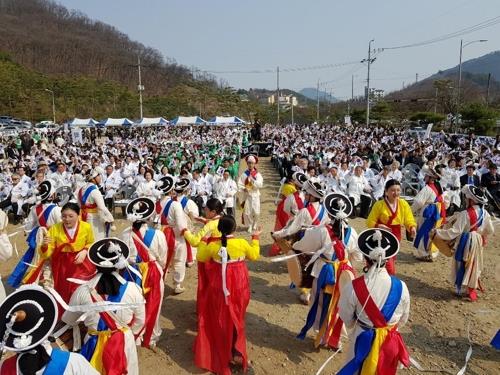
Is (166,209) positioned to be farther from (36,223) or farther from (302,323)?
(302,323)

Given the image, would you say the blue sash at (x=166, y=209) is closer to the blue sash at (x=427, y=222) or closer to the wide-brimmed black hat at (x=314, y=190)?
the wide-brimmed black hat at (x=314, y=190)

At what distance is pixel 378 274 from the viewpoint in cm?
348

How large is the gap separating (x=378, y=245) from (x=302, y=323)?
2.56 m

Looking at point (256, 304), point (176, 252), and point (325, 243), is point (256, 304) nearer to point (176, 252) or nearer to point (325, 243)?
point (176, 252)

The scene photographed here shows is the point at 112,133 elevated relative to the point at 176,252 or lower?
elevated

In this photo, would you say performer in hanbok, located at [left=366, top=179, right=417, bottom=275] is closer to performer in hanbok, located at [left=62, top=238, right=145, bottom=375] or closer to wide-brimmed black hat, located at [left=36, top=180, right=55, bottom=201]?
performer in hanbok, located at [left=62, top=238, right=145, bottom=375]

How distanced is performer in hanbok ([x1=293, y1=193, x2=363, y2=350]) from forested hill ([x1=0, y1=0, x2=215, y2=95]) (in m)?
63.4

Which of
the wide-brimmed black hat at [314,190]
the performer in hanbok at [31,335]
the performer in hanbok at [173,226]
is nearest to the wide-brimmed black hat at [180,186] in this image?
the performer in hanbok at [173,226]

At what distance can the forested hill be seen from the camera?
82438 mm

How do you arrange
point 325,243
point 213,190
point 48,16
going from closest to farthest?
point 325,243 → point 213,190 → point 48,16

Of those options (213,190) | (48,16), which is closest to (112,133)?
(213,190)

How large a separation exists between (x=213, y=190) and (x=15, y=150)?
15988 millimetres

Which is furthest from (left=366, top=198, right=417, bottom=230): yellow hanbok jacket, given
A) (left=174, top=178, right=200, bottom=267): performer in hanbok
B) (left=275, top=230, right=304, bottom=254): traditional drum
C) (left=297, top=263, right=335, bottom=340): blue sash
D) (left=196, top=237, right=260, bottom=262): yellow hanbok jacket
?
(left=174, top=178, right=200, bottom=267): performer in hanbok

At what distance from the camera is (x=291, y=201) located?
7.12 m
